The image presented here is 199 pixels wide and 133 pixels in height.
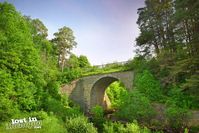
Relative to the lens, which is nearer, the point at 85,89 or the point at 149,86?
the point at 149,86

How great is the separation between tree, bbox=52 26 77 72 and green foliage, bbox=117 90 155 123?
21.8 metres

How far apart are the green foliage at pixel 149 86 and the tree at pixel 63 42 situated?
20720mm

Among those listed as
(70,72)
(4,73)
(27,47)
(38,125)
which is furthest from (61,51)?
(38,125)

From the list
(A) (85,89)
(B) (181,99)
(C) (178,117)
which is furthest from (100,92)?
(C) (178,117)

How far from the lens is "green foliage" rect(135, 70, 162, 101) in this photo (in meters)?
20.5

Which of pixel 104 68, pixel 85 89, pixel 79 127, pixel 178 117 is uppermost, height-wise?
pixel 104 68

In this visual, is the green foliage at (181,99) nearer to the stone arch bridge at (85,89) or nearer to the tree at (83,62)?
the stone arch bridge at (85,89)

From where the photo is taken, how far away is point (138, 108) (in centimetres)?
1895

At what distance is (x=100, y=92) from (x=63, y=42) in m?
13.4

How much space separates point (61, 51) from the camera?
1586 inches

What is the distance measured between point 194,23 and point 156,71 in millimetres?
5152

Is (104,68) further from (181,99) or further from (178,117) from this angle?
(178,117)

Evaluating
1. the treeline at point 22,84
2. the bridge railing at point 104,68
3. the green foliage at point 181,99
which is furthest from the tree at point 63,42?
the green foliage at point 181,99

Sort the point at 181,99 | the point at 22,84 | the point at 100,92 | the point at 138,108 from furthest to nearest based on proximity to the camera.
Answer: the point at 100,92, the point at 22,84, the point at 138,108, the point at 181,99
